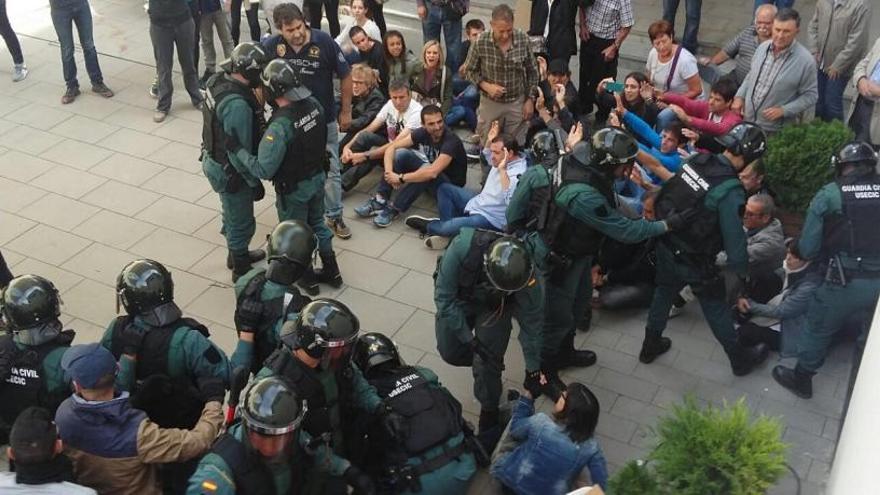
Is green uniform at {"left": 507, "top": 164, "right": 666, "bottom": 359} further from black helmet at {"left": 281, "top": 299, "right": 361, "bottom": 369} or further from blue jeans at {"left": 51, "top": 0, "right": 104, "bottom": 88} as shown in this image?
blue jeans at {"left": 51, "top": 0, "right": 104, "bottom": 88}

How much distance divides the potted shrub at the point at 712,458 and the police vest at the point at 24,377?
8.86ft

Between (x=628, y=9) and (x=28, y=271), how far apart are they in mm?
5603

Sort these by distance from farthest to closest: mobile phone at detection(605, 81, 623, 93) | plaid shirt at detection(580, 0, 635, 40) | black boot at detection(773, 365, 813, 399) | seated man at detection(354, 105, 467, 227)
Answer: plaid shirt at detection(580, 0, 635, 40)
mobile phone at detection(605, 81, 623, 93)
seated man at detection(354, 105, 467, 227)
black boot at detection(773, 365, 813, 399)

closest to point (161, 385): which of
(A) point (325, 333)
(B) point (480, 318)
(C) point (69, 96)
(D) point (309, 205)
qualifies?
(A) point (325, 333)

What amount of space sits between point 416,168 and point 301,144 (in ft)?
5.70

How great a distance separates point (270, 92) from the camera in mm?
5637

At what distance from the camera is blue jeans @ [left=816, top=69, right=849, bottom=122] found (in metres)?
7.58

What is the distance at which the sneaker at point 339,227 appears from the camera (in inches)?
281

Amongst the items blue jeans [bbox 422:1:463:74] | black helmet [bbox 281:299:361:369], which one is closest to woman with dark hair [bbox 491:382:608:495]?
black helmet [bbox 281:299:361:369]

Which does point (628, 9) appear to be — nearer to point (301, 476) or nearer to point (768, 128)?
point (768, 128)

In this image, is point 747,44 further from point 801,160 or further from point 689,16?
point 801,160

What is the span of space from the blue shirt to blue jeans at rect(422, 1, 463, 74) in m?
2.19

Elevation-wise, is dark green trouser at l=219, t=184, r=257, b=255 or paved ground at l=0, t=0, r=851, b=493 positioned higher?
dark green trouser at l=219, t=184, r=257, b=255

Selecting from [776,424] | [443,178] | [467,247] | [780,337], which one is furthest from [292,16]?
[776,424]
